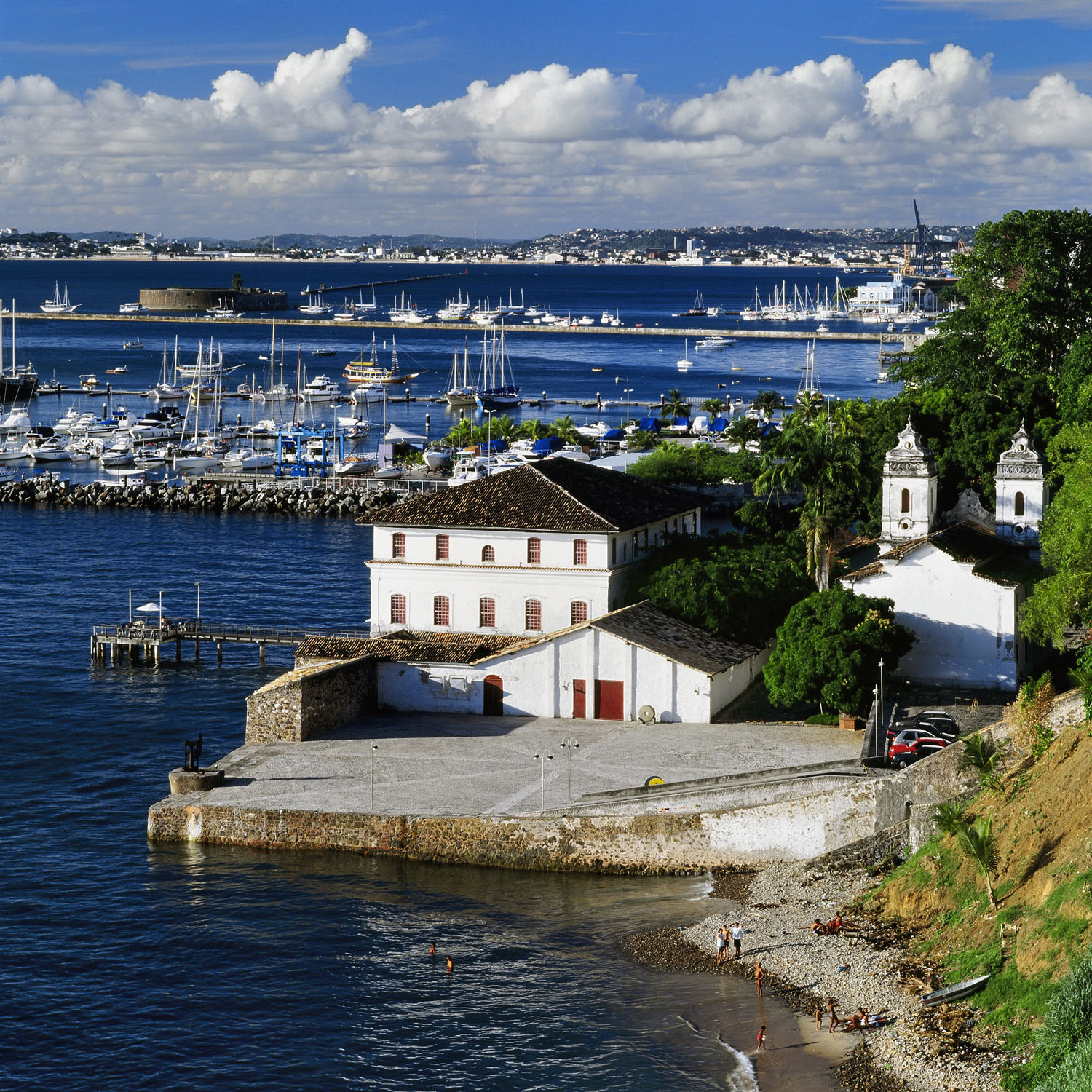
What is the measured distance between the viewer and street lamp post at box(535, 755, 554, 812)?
4996 cm

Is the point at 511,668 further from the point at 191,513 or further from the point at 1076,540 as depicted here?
the point at 191,513

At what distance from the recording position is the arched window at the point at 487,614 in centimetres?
6550

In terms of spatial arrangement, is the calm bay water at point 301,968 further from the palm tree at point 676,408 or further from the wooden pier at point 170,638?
the palm tree at point 676,408

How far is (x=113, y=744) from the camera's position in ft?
210

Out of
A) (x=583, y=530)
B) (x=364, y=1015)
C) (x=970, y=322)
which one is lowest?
(x=364, y=1015)

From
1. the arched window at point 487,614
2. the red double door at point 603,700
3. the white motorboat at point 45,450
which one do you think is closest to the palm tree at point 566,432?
the white motorboat at point 45,450

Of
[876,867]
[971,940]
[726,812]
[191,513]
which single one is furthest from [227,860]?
[191,513]

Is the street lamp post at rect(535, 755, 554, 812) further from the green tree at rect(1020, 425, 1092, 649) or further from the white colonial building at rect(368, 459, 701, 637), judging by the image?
the green tree at rect(1020, 425, 1092, 649)

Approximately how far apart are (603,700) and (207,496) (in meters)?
74.6

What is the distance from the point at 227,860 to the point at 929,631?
90.8ft

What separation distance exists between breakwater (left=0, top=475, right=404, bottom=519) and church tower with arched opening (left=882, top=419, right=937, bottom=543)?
58.7m

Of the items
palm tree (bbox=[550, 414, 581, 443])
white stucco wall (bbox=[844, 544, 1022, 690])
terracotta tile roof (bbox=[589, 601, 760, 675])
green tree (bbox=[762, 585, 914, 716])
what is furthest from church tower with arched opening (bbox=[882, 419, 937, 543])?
palm tree (bbox=[550, 414, 581, 443])

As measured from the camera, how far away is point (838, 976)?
131 feet

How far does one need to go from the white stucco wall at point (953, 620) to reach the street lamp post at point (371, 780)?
1968 cm
